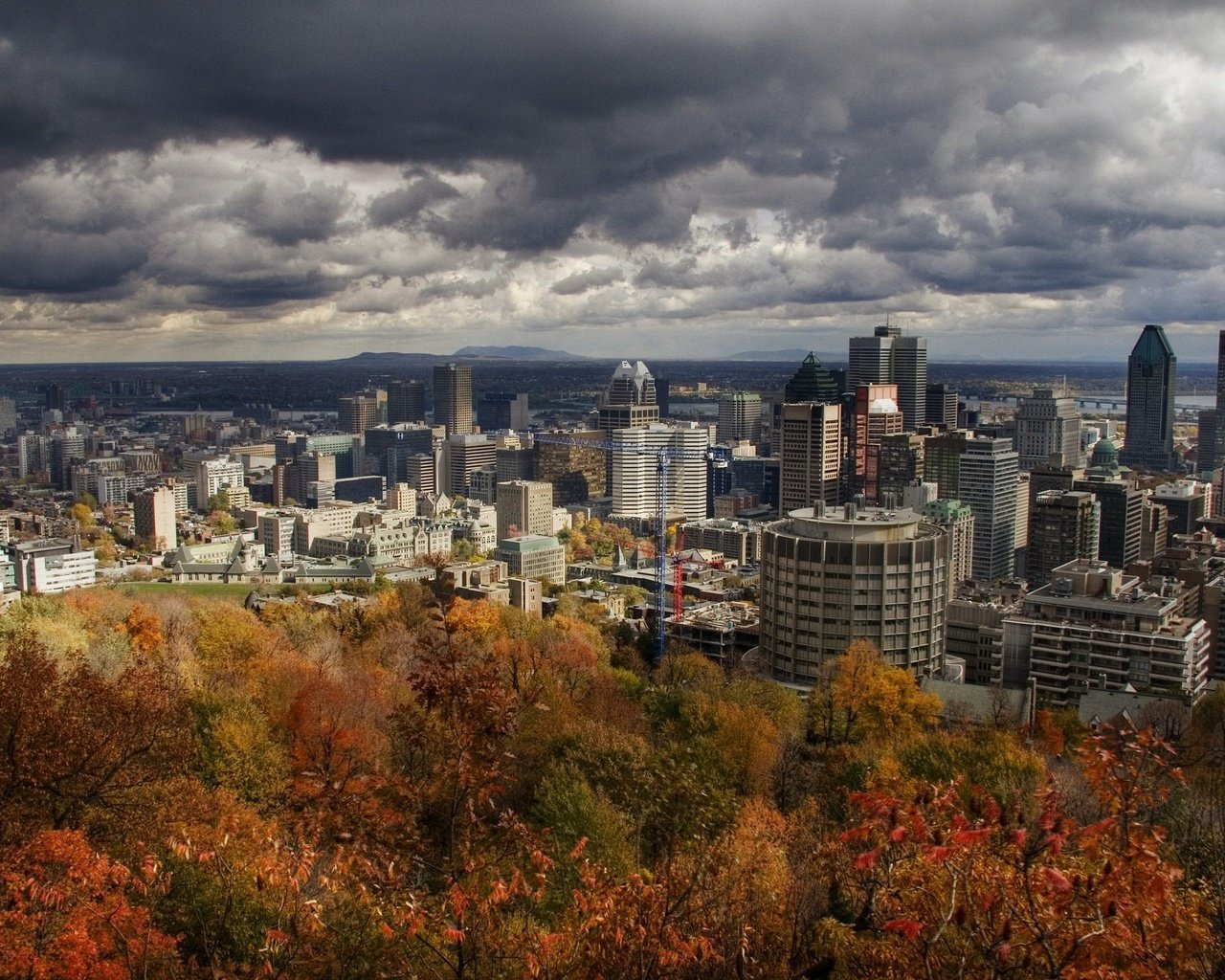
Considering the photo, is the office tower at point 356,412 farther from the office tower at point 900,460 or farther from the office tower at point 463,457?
the office tower at point 900,460

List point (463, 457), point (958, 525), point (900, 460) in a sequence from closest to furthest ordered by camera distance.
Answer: point (958, 525) < point (900, 460) < point (463, 457)

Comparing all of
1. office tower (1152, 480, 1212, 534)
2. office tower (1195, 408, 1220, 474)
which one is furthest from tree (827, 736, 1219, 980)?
office tower (1195, 408, 1220, 474)

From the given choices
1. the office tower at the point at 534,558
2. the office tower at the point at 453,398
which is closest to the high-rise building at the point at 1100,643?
the office tower at the point at 534,558

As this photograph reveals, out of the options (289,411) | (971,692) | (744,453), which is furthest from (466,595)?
(289,411)

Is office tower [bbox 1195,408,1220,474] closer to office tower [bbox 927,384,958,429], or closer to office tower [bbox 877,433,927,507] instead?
office tower [bbox 927,384,958,429]

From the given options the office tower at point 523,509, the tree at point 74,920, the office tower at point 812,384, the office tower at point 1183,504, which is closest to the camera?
the tree at point 74,920

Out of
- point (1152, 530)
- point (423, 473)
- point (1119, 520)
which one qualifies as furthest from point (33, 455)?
point (1152, 530)

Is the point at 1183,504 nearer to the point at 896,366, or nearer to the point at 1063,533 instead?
the point at 1063,533

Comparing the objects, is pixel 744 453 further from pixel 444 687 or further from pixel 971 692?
pixel 444 687
